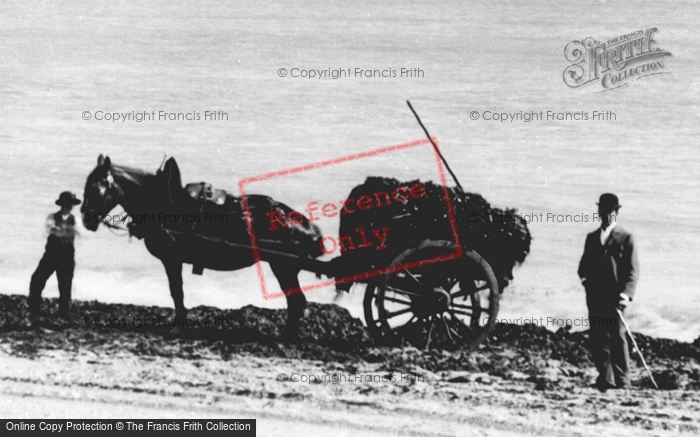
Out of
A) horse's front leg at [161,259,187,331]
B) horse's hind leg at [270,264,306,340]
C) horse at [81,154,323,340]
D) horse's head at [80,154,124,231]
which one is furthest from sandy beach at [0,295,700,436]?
horse's head at [80,154,124,231]

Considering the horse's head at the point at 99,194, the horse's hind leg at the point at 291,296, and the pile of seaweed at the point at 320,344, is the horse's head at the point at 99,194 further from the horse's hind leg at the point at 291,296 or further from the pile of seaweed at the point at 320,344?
the horse's hind leg at the point at 291,296

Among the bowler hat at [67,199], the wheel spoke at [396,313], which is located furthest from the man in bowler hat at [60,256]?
the wheel spoke at [396,313]

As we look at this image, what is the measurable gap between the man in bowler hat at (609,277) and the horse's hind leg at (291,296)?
3.04 m

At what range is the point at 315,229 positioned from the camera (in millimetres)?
12633

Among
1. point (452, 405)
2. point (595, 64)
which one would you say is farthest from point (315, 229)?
point (595, 64)

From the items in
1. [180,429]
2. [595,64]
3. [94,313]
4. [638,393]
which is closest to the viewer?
[180,429]

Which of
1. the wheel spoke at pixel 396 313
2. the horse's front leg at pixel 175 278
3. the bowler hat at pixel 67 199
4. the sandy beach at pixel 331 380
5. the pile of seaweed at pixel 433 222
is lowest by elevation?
the sandy beach at pixel 331 380

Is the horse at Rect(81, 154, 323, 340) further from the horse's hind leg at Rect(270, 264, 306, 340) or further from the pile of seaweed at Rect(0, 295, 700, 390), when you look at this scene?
the pile of seaweed at Rect(0, 295, 700, 390)

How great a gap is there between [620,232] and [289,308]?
361 cm

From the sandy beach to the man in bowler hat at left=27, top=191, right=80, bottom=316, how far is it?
30 centimetres

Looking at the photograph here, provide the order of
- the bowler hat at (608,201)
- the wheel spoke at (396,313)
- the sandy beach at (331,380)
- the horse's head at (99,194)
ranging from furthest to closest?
the horse's head at (99,194) → the wheel spoke at (396,313) → the bowler hat at (608,201) → the sandy beach at (331,380)

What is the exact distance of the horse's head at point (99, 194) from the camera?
12172 millimetres

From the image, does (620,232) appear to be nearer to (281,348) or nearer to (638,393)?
(638,393)

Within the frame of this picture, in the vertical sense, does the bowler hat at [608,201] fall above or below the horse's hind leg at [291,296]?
above
